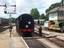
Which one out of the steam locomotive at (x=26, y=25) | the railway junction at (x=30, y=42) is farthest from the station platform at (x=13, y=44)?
the steam locomotive at (x=26, y=25)

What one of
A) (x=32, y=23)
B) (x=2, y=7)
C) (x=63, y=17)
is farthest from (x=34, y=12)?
(x=63, y=17)

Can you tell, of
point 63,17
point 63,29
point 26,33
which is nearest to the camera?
point 26,33

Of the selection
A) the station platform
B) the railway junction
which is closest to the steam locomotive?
the railway junction

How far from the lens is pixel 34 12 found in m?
41.4

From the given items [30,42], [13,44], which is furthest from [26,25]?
[13,44]

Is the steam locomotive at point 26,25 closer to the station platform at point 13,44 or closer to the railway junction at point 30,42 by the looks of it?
the railway junction at point 30,42

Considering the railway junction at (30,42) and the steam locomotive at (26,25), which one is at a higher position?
the steam locomotive at (26,25)

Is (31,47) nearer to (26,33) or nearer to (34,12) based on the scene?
(26,33)

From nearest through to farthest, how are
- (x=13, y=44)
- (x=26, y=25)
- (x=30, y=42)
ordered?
(x=13, y=44), (x=30, y=42), (x=26, y=25)

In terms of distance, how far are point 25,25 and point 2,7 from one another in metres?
9.95

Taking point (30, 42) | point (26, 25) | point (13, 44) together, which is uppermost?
point (26, 25)

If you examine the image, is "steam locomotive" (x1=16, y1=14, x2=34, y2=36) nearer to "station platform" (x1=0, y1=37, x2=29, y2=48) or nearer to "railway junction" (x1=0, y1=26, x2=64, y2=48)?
"railway junction" (x1=0, y1=26, x2=64, y2=48)

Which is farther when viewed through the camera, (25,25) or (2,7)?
(25,25)

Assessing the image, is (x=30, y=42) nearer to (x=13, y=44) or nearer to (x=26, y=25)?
(x=13, y=44)
